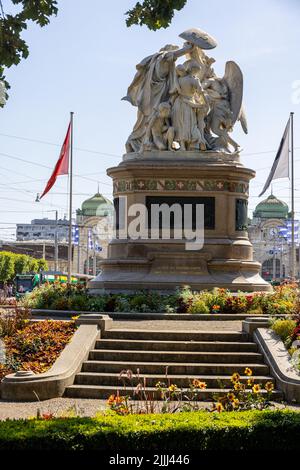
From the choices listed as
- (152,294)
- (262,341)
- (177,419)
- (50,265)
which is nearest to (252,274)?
(152,294)

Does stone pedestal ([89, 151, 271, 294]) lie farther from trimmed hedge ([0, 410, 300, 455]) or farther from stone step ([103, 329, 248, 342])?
trimmed hedge ([0, 410, 300, 455])

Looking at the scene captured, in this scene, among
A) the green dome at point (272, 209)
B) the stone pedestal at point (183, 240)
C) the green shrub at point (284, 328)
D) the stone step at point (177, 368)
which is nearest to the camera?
the stone step at point (177, 368)

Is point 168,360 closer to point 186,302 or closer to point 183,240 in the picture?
point 186,302

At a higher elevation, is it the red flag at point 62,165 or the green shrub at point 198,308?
the red flag at point 62,165

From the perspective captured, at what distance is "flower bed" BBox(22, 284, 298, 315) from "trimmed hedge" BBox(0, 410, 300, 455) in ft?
36.6

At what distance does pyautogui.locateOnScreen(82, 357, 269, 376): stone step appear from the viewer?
16.8 m

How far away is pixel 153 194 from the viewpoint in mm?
26672

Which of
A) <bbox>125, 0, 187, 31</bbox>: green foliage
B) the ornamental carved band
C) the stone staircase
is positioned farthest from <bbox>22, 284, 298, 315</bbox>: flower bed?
<bbox>125, 0, 187, 31</bbox>: green foliage

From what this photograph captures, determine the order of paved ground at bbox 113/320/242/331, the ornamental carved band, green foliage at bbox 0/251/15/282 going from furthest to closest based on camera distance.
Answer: green foliage at bbox 0/251/15/282 < the ornamental carved band < paved ground at bbox 113/320/242/331

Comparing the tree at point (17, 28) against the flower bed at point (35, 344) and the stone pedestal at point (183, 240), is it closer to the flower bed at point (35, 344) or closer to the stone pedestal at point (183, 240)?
the flower bed at point (35, 344)

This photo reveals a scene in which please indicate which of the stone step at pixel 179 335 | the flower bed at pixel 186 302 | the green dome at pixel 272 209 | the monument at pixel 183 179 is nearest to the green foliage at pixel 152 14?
the stone step at pixel 179 335

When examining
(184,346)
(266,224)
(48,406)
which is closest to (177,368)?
(184,346)

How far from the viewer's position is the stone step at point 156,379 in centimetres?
1620

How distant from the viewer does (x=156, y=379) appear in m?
16.4
